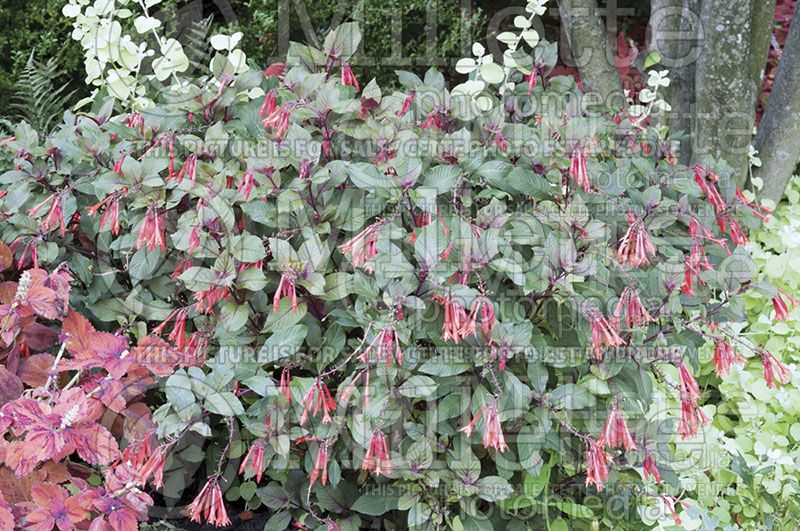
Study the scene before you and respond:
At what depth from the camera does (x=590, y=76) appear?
2971 mm

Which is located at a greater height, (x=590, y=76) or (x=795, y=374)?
(x=590, y=76)

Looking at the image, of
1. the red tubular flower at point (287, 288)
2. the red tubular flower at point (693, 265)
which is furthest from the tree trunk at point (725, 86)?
the red tubular flower at point (287, 288)

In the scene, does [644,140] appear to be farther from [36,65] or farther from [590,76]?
[36,65]

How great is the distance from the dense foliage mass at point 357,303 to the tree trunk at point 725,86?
968 millimetres

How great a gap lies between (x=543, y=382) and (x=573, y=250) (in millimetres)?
289

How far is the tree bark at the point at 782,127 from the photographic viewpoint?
3.09 metres

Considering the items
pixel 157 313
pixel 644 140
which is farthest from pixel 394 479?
pixel 644 140

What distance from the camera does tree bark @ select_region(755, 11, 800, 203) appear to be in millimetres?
3092

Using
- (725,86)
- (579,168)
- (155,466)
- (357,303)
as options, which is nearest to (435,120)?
(579,168)

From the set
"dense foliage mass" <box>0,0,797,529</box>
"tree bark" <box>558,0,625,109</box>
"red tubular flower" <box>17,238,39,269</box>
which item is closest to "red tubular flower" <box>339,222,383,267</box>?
"dense foliage mass" <box>0,0,797,529</box>

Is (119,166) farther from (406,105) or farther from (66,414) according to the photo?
(406,105)

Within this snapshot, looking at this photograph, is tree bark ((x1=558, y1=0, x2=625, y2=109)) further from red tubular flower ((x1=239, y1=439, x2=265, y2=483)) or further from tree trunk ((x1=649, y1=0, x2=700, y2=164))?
red tubular flower ((x1=239, y1=439, x2=265, y2=483))

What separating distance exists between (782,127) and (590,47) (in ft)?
2.81

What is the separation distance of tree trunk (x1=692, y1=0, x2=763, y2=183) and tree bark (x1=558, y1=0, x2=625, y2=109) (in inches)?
12.0
